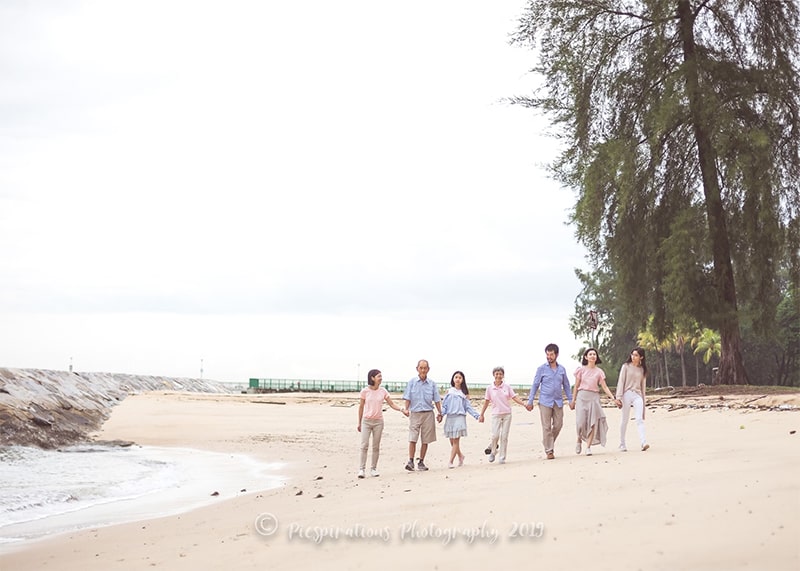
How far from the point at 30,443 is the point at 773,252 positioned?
922 inches

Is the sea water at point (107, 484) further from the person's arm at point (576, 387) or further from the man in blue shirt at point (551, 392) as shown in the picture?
the person's arm at point (576, 387)

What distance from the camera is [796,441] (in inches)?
443

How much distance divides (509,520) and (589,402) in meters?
6.35

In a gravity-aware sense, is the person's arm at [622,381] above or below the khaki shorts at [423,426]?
above

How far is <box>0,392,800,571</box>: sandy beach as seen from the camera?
5.98 meters

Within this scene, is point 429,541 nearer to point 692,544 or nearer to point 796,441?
point 692,544

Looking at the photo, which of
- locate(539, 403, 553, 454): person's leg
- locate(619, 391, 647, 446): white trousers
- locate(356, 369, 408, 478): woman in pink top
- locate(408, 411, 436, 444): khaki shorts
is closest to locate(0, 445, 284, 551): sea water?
locate(356, 369, 408, 478): woman in pink top

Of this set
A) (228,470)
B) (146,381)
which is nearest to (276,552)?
(228,470)

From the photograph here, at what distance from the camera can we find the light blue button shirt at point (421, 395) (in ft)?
43.4

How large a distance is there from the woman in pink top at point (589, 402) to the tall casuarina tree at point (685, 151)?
14.4 metres

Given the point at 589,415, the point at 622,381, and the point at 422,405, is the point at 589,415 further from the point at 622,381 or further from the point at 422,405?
the point at 422,405

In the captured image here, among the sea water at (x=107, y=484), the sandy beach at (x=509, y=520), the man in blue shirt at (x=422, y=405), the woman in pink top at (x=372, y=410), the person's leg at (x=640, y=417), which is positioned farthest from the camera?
the man in blue shirt at (x=422, y=405)

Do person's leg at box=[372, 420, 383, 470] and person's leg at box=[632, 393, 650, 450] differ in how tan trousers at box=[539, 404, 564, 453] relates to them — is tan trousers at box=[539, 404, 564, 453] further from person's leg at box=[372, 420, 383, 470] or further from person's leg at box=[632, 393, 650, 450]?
person's leg at box=[372, 420, 383, 470]

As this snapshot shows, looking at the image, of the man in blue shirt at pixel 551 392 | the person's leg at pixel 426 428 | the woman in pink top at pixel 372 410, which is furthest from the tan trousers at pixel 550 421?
the woman in pink top at pixel 372 410
